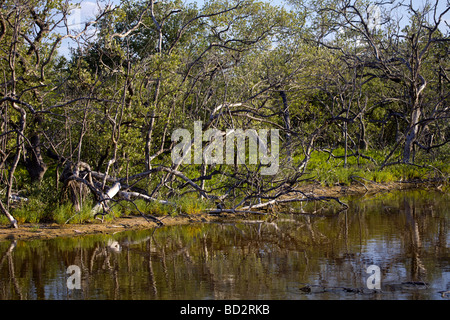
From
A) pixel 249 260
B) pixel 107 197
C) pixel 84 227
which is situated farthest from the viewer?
pixel 107 197

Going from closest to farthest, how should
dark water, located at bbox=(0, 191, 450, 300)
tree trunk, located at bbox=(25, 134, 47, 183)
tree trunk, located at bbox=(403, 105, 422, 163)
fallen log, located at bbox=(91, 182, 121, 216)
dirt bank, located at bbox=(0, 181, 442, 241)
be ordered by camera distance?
dark water, located at bbox=(0, 191, 450, 300) → dirt bank, located at bbox=(0, 181, 442, 241) → fallen log, located at bbox=(91, 182, 121, 216) → tree trunk, located at bbox=(25, 134, 47, 183) → tree trunk, located at bbox=(403, 105, 422, 163)

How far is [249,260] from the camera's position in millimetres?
8188

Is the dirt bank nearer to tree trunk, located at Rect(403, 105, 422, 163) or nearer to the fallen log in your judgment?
the fallen log

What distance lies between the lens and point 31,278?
7.35m

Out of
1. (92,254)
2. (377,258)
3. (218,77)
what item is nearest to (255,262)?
(377,258)

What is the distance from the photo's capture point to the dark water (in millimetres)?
6508

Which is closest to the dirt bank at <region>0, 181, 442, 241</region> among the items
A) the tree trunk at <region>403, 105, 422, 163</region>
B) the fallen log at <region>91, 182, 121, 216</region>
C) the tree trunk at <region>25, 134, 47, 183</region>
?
the fallen log at <region>91, 182, 121, 216</region>

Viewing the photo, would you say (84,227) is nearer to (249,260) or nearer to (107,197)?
(107,197)

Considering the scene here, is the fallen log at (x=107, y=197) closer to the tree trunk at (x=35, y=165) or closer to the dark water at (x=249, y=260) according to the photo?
the dark water at (x=249, y=260)

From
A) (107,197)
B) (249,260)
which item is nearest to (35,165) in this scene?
(107,197)

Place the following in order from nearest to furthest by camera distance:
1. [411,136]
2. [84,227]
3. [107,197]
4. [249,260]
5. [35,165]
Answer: [249,260], [84,227], [107,197], [35,165], [411,136]
